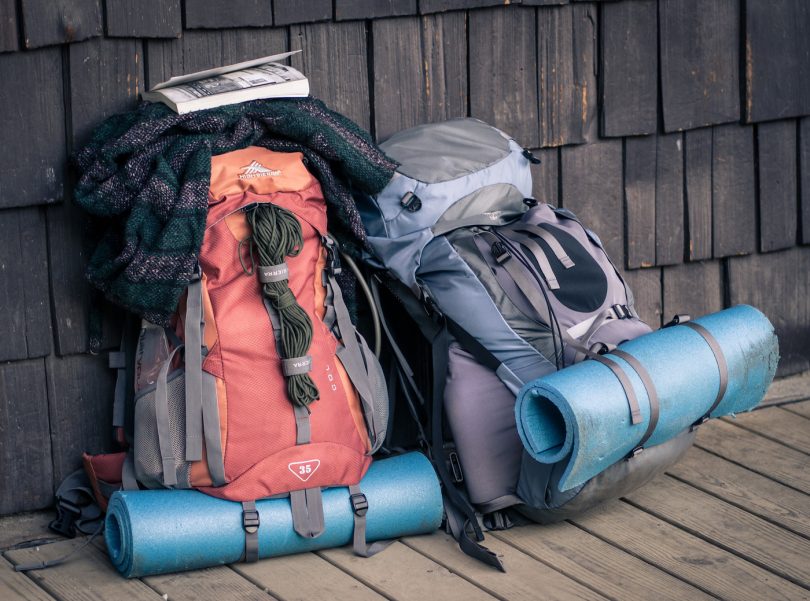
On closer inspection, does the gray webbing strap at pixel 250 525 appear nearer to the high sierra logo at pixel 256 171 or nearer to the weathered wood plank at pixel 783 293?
the high sierra logo at pixel 256 171

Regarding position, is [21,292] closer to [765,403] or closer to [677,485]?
[677,485]

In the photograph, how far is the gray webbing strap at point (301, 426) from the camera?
2322 millimetres

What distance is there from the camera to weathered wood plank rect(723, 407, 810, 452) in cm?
293

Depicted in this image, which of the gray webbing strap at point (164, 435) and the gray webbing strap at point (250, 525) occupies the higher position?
the gray webbing strap at point (164, 435)

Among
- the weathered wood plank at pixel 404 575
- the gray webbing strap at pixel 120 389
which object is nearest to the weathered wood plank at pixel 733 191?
the weathered wood plank at pixel 404 575

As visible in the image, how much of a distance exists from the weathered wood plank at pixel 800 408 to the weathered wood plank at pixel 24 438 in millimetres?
1876

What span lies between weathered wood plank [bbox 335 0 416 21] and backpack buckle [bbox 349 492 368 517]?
105 centimetres

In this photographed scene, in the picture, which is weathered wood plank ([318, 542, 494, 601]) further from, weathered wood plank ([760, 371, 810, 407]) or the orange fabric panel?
weathered wood plank ([760, 371, 810, 407])

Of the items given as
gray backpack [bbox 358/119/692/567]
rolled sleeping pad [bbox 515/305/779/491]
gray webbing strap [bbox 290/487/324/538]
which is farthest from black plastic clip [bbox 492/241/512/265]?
gray webbing strap [bbox 290/487/324/538]

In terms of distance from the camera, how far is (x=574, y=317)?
8.14 feet

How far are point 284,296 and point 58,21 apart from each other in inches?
27.7

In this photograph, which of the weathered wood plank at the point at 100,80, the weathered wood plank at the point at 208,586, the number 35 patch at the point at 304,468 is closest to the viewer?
the weathered wood plank at the point at 208,586

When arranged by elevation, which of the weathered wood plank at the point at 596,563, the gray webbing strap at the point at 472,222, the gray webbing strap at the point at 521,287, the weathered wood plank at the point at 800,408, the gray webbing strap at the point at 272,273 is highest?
the gray webbing strap at the point at 472,222

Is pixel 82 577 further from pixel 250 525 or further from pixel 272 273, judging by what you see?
pixel 272 273
